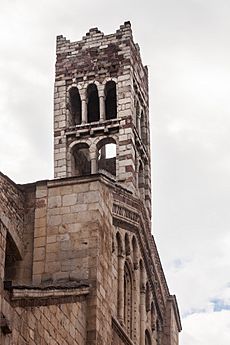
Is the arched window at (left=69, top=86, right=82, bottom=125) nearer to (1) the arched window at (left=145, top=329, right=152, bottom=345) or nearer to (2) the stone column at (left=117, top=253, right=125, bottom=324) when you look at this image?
(1) the arched window at (left=145, top=329, right=152, bottom=345)

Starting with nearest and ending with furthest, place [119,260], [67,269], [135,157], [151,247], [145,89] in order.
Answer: [67,269]
[119,260]
[151,247]
[135,157]
[145,89]

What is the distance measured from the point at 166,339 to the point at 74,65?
1381 centimetres

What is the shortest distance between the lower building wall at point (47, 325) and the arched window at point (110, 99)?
64.4 ft

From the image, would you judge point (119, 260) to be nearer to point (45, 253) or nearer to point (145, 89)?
point (45, 253)

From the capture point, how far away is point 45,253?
912 inches

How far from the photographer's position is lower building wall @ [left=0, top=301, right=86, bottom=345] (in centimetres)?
1788

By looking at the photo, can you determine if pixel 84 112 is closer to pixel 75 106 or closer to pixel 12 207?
pixel 75 106

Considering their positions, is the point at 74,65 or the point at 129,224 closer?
the point at 129,224

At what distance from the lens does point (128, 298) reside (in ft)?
93.2

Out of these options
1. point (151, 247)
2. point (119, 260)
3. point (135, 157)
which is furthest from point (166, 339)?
point (135, 157)

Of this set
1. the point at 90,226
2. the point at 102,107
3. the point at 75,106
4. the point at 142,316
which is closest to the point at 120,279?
the point at 142,316

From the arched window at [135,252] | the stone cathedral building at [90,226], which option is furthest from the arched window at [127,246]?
the arched window at [135,252]

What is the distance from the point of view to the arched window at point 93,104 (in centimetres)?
4088

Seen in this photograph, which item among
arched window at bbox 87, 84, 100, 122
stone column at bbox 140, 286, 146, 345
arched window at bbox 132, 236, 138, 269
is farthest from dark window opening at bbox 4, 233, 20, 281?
arched window at bbox 87, 84, 100, 122
